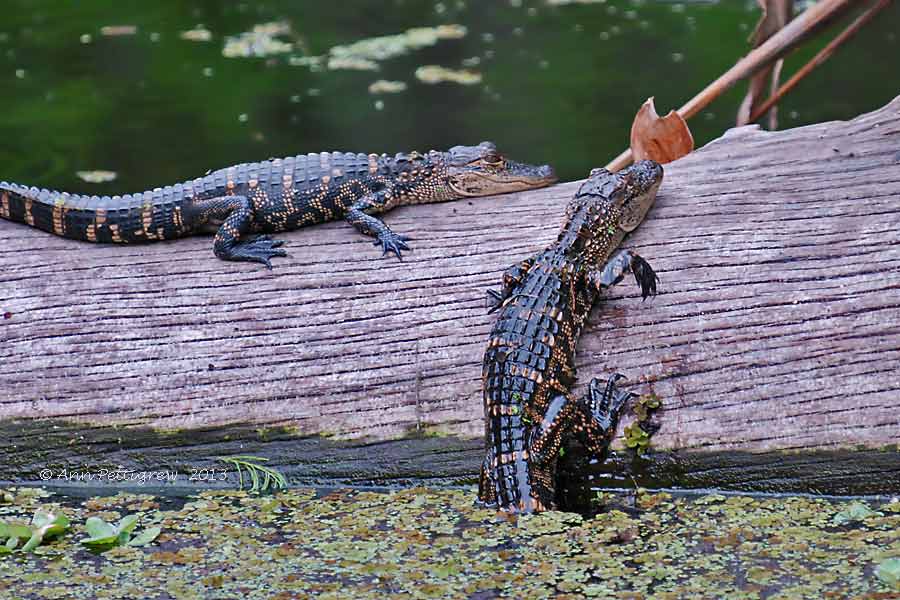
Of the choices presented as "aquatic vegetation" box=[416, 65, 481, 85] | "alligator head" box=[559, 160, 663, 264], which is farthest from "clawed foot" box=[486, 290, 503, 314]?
"aquatic vegetation" box=[416, 65, 481, 85]

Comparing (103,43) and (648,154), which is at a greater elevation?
(103,43)

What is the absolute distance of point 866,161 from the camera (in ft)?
14.9

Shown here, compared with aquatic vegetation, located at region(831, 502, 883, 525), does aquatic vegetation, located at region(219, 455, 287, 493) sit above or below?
above

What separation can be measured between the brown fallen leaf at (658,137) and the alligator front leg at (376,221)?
1303mm

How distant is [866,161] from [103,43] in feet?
27.7

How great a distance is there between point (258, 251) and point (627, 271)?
148cm

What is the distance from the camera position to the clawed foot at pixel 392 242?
459 centimetres

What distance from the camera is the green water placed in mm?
8648

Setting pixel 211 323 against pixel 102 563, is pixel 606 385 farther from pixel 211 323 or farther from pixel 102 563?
pixel 102 563

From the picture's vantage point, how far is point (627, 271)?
4.21 m

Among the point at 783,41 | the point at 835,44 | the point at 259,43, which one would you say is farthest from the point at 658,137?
the point at 259,43

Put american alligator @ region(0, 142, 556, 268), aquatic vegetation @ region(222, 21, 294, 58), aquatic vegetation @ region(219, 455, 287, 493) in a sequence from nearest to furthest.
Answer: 1. aquatic vegetation @ region(219, 455, 287, 493)
2. american alligator @ region(0, 142, 556, 268)
3. aquatic vegetation @ region(222, 21, 294, 58)

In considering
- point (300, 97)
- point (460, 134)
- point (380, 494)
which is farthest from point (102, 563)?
point (300, 97)

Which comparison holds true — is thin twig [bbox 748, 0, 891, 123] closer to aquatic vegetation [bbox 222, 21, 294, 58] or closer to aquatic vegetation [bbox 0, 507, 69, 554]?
aquatic vegetation [bbox 0, 507, 69, 554]
